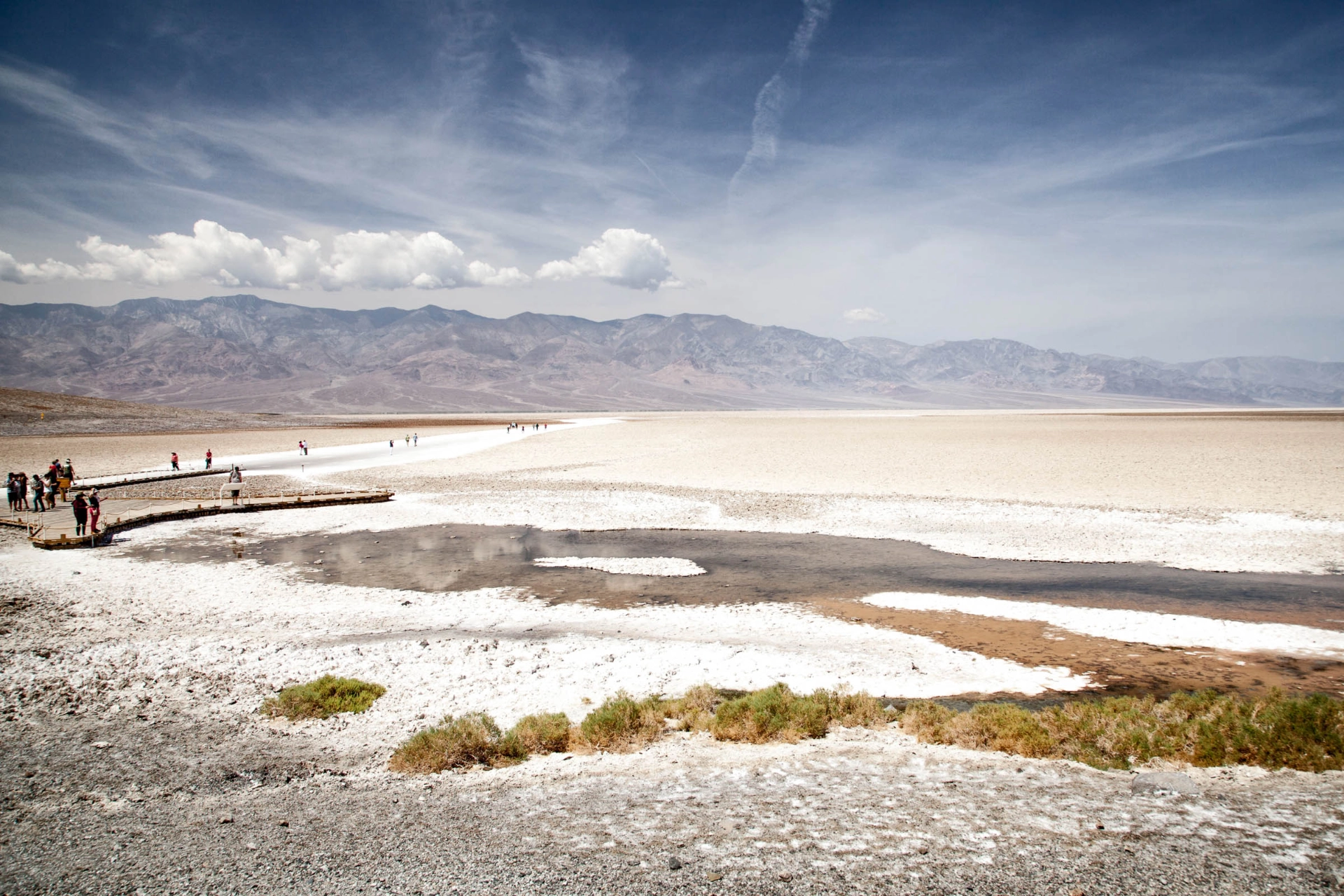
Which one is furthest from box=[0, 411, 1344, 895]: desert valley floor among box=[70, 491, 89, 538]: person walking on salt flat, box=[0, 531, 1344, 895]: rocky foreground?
box=[70, 491, 89, 538]: person walking on salt flat

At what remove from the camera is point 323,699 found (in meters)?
→ 8.70

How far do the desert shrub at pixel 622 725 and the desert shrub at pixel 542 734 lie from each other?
0.74 feet

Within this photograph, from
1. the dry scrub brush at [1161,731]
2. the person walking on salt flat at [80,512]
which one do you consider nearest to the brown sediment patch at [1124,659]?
the dry scrub brush at [1161,731]

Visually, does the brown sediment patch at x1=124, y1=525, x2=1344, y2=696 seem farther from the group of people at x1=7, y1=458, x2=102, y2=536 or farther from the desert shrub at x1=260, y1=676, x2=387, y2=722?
the desert shrub at x1=260, y1=676, x2=387, y2=722

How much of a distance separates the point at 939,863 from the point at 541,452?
150ft

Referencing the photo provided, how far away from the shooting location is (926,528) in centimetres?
2130

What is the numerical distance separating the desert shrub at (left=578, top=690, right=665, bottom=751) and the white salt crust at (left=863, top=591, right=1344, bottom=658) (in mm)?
6973

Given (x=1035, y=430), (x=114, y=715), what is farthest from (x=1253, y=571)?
(x=1035, y=430)

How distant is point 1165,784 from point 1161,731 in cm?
135

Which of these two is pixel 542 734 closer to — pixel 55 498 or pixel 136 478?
pixel 55 498

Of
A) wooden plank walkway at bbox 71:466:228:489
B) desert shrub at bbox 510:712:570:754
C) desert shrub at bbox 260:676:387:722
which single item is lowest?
wooden plank walkway at bbox 71:466:228:489

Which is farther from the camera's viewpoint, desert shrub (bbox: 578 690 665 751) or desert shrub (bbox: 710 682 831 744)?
desert shrub (bbox: 710 682 831 744)

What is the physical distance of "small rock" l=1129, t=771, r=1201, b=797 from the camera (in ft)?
19.4

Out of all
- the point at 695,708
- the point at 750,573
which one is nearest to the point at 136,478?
the point at 750,573
